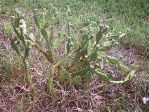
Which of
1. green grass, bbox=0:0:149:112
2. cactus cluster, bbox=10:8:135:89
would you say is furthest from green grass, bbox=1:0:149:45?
cactus cluster, bbox=10:8:135:89

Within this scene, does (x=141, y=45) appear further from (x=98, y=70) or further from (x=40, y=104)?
(x=40, y=104)

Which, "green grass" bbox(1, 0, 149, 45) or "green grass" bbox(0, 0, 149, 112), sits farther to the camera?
"green grass" bbox(1, 0, 149, 45)

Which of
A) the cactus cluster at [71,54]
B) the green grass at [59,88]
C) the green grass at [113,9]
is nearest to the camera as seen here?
the cactus cluster at [71,54]

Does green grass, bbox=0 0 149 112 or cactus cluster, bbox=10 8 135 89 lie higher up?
cactus cluster, bbox=10 8 135 89

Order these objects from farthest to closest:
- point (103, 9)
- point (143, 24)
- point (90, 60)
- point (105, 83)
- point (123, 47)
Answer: point (103, 9)
point (143, 24)
point (123, 47)
point (105, 83)
point (90, 60)

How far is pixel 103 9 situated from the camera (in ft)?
18.0

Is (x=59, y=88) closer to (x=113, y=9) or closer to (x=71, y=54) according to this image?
(x=71, y=54)

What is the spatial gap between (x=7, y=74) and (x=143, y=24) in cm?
231

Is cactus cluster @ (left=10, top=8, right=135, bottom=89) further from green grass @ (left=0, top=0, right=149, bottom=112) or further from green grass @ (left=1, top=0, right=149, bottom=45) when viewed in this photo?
green grass @ (left=1, top=0, right=149, bottom=45)

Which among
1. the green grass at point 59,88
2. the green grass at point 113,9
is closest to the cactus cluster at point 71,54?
the green grass at point 59,88

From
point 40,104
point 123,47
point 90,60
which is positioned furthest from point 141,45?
point 40,104

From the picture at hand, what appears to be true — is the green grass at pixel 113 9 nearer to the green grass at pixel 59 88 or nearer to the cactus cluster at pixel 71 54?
the green grass at pixel 59 88

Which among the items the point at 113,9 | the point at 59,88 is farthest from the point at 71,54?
the point at 113,9

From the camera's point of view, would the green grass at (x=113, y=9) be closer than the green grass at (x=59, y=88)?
No
